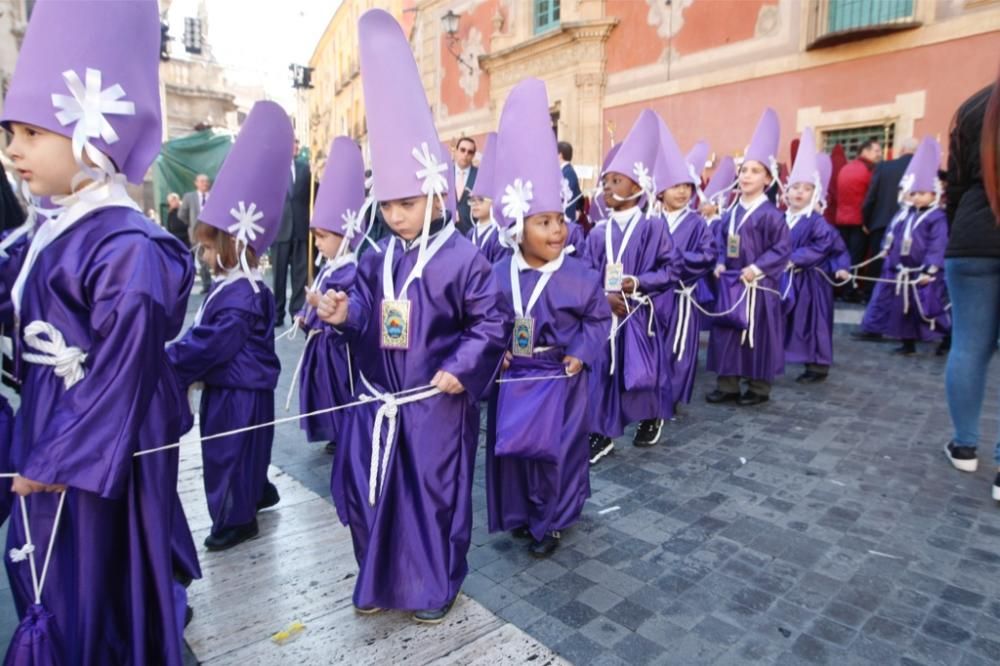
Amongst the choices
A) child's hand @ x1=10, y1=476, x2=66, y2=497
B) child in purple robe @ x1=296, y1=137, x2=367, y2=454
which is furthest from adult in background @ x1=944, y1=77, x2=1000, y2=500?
child's hand @ x1=10, y1=476, x2=66, y2=497

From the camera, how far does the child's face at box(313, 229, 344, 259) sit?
180 inches

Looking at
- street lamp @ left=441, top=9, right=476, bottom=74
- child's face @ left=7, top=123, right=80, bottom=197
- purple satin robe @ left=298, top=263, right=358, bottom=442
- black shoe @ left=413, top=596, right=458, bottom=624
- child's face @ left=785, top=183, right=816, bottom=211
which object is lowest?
black shoe @ left=413, top=596, right=458, bottom=624

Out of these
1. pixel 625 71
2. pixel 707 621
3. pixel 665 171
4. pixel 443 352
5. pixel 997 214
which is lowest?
pixel 707 621

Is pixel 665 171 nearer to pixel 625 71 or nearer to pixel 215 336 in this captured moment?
pixel 215 336

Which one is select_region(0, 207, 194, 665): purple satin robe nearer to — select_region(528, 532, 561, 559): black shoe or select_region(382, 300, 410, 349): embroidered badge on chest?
select_region(382, 300, 410, 349): embroidered badge on chest

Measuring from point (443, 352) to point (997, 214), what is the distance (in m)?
2.75

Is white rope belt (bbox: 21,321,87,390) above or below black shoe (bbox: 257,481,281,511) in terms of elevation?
above

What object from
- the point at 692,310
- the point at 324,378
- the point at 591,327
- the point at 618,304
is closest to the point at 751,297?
the point at 692,310

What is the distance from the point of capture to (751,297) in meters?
5.72

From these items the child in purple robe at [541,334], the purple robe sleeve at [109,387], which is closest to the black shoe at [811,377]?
the child in purple robe at [541,334]

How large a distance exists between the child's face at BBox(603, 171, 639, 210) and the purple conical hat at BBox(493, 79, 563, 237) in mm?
1358

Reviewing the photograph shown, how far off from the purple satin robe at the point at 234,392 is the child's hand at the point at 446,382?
1.14 meters

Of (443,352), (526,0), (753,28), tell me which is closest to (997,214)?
(443,352)

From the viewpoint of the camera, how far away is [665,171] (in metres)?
5.45
